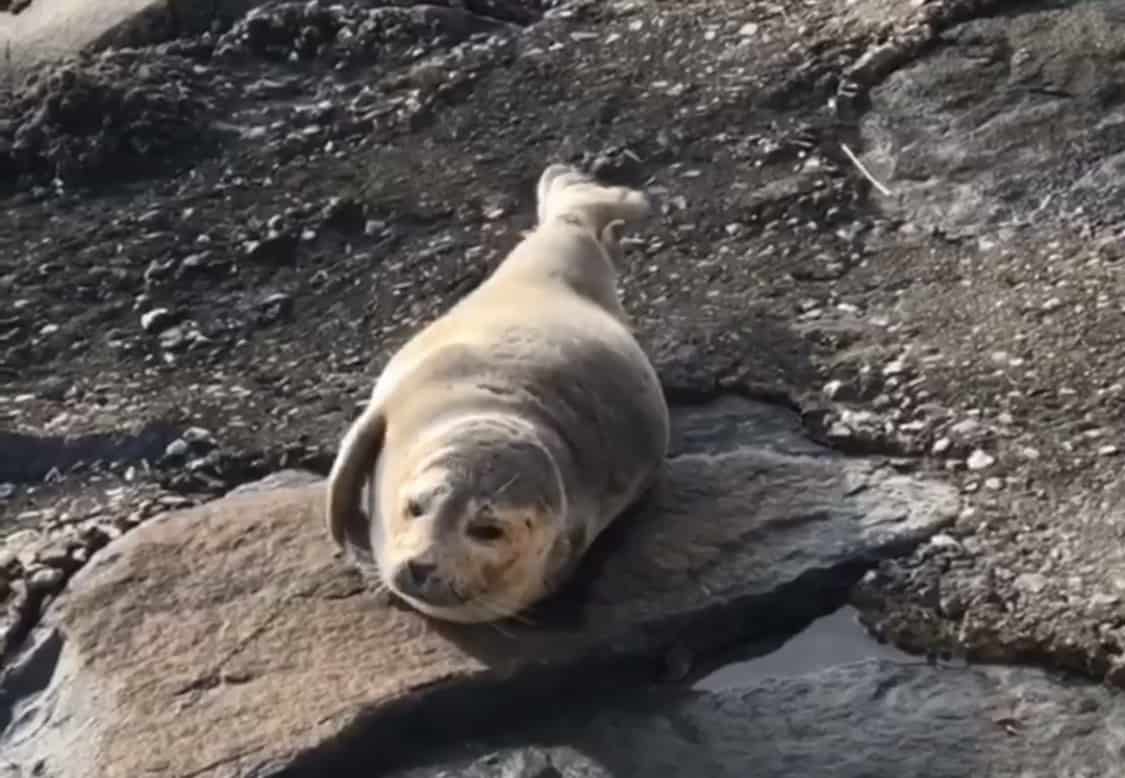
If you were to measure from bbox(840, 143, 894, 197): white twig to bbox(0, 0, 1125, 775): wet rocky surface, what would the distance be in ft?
0.05

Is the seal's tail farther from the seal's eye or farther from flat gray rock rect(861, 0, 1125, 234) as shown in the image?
the seal's eye

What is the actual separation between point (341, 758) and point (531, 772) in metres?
0.31

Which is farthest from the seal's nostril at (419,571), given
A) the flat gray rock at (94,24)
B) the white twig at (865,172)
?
the flat gray rock at (94,24)

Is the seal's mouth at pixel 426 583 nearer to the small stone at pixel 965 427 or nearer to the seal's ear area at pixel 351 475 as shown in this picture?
the seal's ear area at pixel 351 475

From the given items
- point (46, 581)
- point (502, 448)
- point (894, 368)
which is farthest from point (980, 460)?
point (46, 581)

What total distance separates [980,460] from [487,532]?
1165 mm

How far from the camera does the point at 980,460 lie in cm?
440

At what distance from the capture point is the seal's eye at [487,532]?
12.2 feet

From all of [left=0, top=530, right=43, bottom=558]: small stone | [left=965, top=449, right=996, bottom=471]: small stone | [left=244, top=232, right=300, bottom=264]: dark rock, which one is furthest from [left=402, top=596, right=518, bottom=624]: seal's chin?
[left=244, top=232, right=300, bottom=264]: dark rock

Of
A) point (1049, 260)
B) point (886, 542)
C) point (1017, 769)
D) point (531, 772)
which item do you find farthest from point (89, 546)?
point (1049, 260)

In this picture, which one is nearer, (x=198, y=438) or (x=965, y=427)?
(x=965, y=427)

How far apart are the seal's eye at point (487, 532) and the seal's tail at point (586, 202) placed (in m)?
1.41

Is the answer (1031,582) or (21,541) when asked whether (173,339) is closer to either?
(21,541)

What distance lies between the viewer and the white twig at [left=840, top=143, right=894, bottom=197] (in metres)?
5.50
